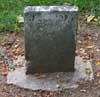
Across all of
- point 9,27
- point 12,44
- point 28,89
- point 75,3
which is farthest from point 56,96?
point 75,3

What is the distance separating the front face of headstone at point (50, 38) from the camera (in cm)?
440

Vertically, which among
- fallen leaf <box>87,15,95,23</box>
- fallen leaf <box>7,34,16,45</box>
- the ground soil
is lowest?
the ground soil

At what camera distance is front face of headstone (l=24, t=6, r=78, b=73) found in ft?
14.4

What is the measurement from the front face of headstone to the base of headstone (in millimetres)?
81

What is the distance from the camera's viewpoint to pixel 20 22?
5941 mm

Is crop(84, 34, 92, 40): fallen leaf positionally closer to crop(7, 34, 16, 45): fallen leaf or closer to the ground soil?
the ground soil

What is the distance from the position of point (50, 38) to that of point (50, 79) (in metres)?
0.54

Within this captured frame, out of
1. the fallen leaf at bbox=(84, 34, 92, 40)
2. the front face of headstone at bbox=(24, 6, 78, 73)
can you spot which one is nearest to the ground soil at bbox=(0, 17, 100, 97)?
the fallen leaf at bbox=(84, 34, 92, 40)

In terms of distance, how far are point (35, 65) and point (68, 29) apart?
65 centimetres

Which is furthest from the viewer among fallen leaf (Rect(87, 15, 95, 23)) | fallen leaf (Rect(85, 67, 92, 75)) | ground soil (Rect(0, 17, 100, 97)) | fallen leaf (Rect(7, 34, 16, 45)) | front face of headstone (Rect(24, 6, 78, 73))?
fallen leaf (Rect(87, 15, 95, 23))

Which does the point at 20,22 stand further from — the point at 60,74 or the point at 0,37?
the point at 60,74

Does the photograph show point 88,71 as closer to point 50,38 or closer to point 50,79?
point 50,79

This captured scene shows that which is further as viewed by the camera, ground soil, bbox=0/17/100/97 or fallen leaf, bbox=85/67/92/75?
fallen leaf, bbox=85/67/92/75

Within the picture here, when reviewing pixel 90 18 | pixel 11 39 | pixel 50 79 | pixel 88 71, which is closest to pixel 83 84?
pixel 88 71
